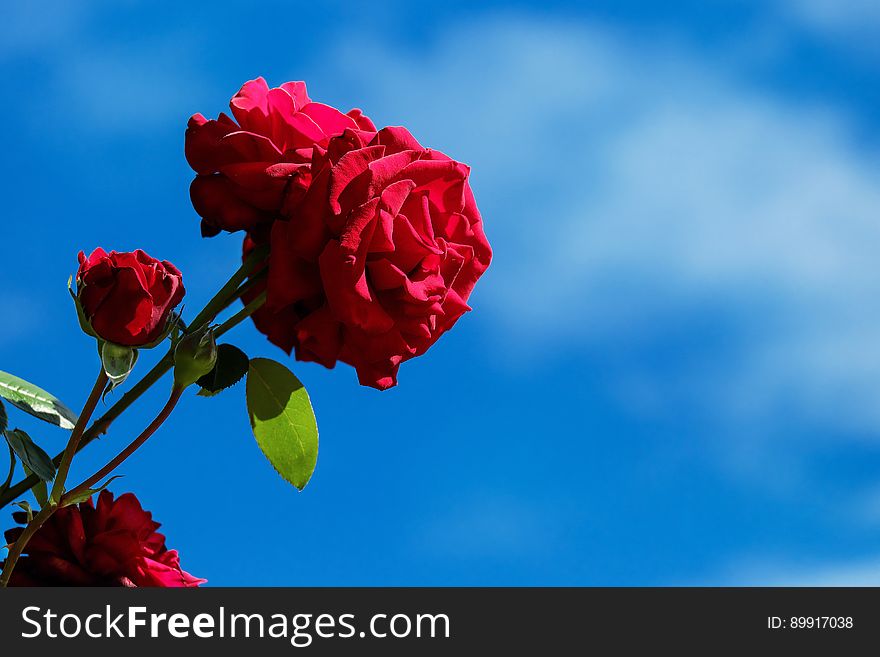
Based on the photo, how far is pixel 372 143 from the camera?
1.19m

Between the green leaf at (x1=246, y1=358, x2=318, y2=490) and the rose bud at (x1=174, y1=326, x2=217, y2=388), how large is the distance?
0.45 ft

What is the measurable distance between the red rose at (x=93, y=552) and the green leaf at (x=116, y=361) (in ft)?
1.14

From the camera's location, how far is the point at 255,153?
119cm

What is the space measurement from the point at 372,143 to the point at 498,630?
0.64 meters

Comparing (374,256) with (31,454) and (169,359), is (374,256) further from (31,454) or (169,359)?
(31,454)

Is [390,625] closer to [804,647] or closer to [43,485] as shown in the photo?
[43,485]

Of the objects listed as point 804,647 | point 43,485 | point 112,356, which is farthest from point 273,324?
point 804,647

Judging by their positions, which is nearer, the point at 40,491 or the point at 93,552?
the point at 40,491

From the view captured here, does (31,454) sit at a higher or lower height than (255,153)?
lower

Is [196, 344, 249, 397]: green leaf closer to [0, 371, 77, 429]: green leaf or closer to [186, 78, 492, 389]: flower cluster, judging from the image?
[186, 78, 492, 389]: flower cluster

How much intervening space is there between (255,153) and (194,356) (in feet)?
0.89

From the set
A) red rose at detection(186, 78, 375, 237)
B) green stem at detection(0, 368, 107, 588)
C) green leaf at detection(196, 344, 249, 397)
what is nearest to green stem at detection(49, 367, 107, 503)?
green stem at detection(0, 368, 107, 588)

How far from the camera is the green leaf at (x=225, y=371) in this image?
3.98 feet

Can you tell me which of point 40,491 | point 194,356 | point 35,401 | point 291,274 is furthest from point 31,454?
point 291,274
